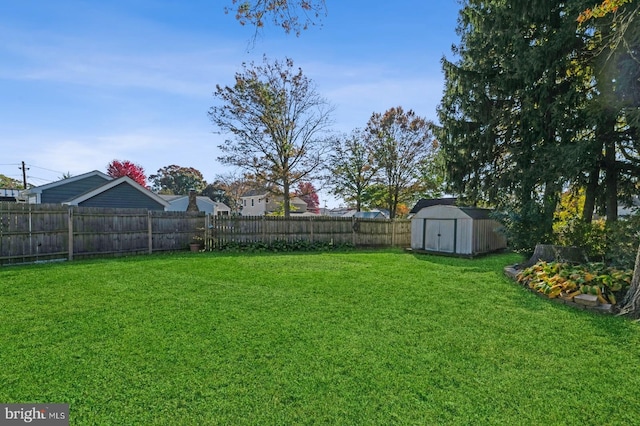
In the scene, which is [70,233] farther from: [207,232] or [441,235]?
[441,235]

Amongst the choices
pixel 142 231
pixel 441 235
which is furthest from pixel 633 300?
pixel 142 231

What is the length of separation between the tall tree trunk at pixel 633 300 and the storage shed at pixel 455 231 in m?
5.92

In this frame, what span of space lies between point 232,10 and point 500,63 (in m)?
9.53

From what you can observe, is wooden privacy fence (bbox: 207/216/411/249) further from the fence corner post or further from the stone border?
the stone border

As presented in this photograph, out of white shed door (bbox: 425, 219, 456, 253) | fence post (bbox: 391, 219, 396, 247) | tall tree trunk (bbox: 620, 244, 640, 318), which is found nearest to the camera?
tall tree trunk (bbox: 620, 244, 640, 318)

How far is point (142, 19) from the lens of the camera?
17.2ft

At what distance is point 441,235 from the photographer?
1109cm

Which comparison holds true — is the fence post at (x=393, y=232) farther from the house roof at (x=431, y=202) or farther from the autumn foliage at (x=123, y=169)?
the autumn foliage at (x=123, y=169)

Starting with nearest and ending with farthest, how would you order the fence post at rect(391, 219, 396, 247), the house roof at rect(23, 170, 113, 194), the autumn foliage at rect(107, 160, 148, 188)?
the fence post at rect(391, 219, 396, 247) < the house roof at rect(23, 170, 113, 194) < the autumn foliage at rect(107, 160, 148, 188)

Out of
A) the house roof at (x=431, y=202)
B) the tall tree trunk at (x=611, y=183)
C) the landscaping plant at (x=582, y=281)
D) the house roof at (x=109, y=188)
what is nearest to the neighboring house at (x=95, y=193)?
the house roof at (x=109, y=188)

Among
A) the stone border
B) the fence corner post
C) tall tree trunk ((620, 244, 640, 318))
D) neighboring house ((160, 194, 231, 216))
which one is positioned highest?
neighboring house ((160, 194, 231, 216))

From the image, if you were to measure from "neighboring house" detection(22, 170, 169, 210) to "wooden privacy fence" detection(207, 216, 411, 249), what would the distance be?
5.88 m

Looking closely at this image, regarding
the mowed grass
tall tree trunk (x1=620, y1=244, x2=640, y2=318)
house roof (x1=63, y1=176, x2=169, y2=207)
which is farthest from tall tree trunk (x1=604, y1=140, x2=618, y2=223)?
house roof (x1=63, y1=176, x2=169, y2=207)

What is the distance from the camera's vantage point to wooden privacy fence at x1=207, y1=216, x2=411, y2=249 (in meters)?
11.1
